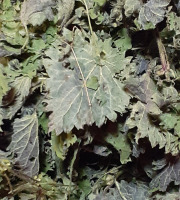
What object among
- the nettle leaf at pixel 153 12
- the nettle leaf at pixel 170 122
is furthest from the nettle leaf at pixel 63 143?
the nettle leaf at pixel 153 12

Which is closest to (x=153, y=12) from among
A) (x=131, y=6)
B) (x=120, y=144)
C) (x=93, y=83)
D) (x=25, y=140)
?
(x=131, y=6)

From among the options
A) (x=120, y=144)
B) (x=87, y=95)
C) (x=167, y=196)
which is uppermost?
(x=87, y=95)

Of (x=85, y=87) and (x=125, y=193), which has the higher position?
(x=85, y=87)

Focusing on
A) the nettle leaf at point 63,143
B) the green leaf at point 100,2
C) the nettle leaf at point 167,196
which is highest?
the green leaf at point 100,2

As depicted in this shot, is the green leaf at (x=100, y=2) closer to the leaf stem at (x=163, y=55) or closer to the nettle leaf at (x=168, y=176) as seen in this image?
the leaf stem at (x=163, y=55)

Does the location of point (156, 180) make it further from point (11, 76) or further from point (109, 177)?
point (11, 76)

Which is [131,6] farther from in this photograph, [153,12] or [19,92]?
[19,92]

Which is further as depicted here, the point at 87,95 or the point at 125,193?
the point at 125,193
